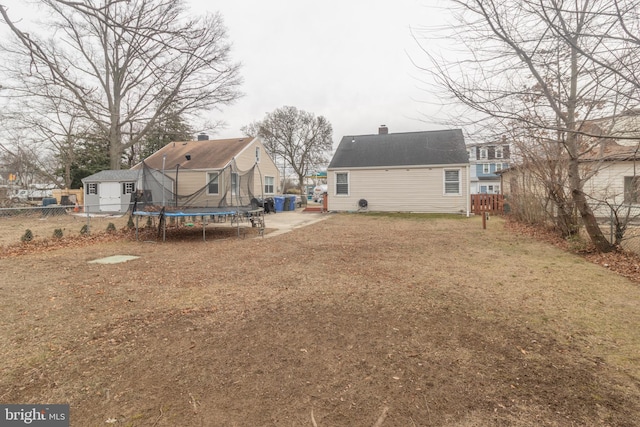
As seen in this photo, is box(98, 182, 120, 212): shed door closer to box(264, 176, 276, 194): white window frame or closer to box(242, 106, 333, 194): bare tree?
box(264, 176, 276, 194): white window frame

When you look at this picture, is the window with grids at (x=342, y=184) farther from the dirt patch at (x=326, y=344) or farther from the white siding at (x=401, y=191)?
the dirt patch at (x=326, y=344)

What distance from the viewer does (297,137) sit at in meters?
33.9

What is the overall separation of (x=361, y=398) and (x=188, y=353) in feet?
5.04

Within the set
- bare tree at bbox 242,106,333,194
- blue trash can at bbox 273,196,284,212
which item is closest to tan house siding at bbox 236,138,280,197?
blue trash can at bbox 273,196,284,212

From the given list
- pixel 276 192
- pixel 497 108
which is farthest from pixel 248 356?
pixel 276 192

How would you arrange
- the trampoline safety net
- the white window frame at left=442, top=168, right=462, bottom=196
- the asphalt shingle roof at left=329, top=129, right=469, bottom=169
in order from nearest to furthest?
the trampoline safety net < the white window frame at left=442, top=168, right=462, bottom=196 < the asphalt shingle roof at left=329, top=129, right=469, bottom=169

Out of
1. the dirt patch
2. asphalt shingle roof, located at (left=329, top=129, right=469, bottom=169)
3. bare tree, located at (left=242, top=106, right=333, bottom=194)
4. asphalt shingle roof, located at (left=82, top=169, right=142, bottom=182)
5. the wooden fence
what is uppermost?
bare tree, located at (left=242, top=106, right=333, bottom=194)

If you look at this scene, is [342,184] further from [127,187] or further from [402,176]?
[127,187]

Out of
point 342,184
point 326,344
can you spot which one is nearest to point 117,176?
point 342,184

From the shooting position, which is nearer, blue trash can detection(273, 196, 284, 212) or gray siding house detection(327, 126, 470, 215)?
gray siding house detection(327, 126, 470, 215)

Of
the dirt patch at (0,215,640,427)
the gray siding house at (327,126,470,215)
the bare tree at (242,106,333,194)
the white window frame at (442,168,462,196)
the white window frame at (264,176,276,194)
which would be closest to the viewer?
the dirt patch at (0,215,640,427)

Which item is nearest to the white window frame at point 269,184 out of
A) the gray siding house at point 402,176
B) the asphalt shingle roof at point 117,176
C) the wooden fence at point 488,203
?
the gray siding house at point 402,176

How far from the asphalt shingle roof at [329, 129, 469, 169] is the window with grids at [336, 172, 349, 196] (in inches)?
20.5

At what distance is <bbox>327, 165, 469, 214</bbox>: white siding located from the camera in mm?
16594
